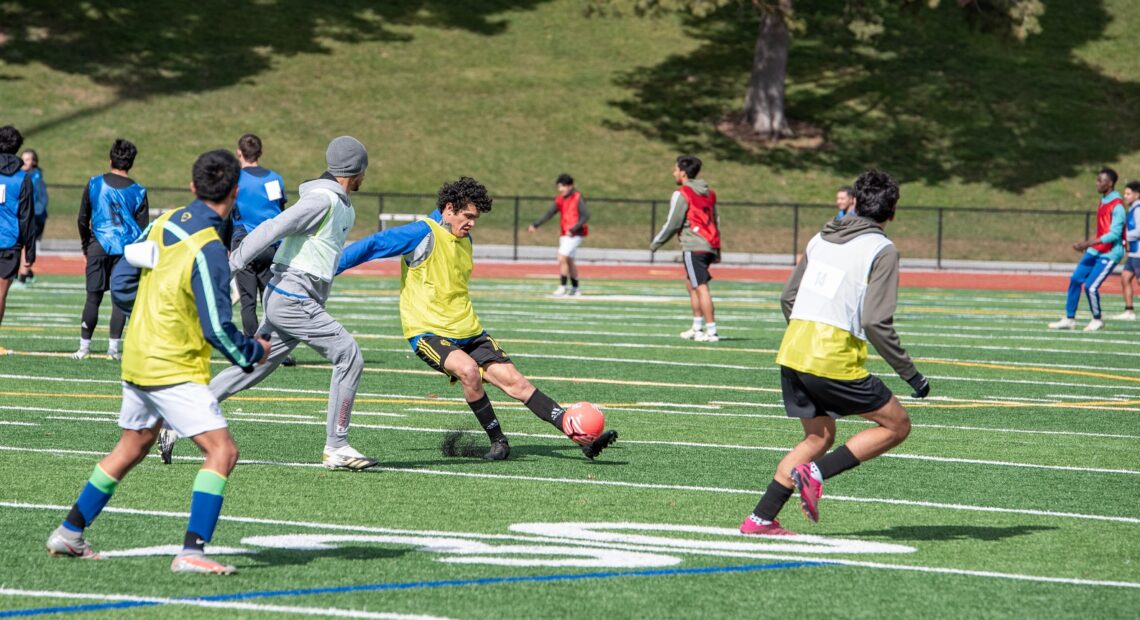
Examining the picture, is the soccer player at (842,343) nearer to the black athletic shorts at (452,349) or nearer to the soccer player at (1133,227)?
the black athletic shorts at (452,349)

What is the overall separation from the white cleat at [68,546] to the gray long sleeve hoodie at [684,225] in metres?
12.0

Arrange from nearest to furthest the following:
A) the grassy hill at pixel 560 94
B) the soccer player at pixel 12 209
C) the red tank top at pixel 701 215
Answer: the soccer player at pixel 12 209 < the red tank top at pixel 701 215 < the grassy hill at pixel 560 94

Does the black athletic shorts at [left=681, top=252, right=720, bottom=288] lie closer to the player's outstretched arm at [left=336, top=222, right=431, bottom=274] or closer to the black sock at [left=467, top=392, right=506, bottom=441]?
the black sock at [left=467, top=392, right=506, bottom=441]

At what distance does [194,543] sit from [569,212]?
1982 centimetres

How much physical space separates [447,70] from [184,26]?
361 inches

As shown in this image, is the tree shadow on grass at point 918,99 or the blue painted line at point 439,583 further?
the tree shadow on grass at point 918,99

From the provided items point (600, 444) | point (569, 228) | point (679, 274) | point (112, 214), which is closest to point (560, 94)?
point (679, 274)

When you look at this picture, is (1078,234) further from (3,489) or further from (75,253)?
(3,489)

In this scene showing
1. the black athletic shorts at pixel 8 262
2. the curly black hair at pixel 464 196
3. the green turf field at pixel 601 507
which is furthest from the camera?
the black athletic shorts at pixel 8 262

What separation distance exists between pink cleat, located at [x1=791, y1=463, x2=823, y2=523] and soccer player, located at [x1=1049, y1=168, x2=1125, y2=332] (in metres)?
14.4

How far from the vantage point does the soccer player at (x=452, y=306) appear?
9.58 m

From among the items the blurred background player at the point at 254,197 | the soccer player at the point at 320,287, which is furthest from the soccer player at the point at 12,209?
the soccer player at the point at 320,287

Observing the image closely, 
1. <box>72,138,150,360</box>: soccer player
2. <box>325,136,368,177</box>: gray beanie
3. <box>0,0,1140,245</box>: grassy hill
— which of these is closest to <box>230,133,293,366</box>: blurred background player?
<box>72,138,150,360</box>: soccer player

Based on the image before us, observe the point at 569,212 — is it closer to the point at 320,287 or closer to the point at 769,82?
the point at 320,287
